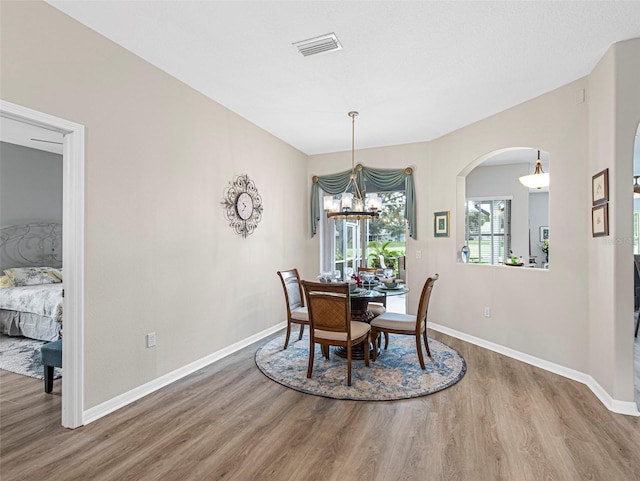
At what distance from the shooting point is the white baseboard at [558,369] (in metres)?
2.60

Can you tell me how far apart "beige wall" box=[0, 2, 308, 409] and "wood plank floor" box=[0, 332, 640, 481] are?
45 cm

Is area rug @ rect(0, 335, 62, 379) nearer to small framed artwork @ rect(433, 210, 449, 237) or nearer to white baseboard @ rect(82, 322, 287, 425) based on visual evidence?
white baseboard @ rect(82, 322, 287, 425)

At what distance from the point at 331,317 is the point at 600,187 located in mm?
2588

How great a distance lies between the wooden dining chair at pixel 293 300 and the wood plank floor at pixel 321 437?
974 mm

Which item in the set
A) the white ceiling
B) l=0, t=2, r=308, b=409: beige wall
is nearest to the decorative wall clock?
l=0, t=2, r=308, b=409: beige wall

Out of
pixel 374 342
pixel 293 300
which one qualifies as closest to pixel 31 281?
pixel 293 300

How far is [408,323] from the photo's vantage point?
3.46 metres

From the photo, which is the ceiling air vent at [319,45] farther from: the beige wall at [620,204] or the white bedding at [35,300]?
the white bedding at [35,300]

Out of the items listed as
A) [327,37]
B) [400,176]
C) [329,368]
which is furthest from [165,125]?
[400,176]

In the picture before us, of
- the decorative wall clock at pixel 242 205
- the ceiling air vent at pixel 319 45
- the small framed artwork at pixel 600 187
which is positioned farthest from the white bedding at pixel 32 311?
the small framed artwork at pixel 600 187

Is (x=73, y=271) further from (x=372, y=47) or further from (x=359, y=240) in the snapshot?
(x=359, y=240)

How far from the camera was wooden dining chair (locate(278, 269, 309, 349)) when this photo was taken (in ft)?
13.0

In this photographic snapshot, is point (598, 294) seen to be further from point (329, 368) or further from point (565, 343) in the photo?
point (329, 368)

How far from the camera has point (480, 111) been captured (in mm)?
4008
